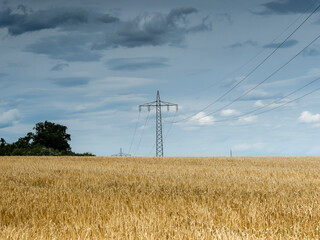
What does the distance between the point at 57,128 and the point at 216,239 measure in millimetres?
81582

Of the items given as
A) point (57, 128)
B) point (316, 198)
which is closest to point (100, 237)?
point (316, 198)

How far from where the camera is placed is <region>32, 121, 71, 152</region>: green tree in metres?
80.2

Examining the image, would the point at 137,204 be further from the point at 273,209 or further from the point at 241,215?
the point at 273,209

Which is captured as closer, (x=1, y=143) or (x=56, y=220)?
(x=56, y=220)

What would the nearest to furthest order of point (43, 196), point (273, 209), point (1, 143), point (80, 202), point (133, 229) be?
point (133, 229) → point (273, 209) → point (80, 202) → point (43, 196) → point (1, 143)

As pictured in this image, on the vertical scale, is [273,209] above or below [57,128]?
below

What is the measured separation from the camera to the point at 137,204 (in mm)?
6930

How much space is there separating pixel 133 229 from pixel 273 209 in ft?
9.08

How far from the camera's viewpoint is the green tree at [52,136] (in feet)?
263

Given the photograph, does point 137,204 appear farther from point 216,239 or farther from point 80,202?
point 216,239

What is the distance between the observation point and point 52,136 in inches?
3152

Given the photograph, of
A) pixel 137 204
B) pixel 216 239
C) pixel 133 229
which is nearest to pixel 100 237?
pixel 133 229

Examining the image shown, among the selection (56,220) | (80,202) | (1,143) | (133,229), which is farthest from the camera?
(1,143)

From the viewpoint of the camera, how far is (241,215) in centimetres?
621
